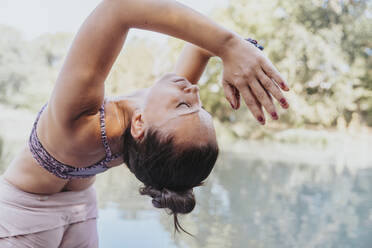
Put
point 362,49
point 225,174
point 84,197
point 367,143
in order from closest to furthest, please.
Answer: point 84,197 → point 225,174 → point 362,49 → point 367,143

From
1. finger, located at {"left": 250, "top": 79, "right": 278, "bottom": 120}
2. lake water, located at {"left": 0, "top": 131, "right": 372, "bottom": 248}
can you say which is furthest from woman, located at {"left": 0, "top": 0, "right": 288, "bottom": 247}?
lake water, located at {"left": 0, "top": 131, "right": 372, "bottom": 248}

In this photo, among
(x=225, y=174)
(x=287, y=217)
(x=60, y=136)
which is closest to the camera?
(x=60, y=136)

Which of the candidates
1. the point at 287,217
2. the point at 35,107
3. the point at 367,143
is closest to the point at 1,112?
the point at 35,107

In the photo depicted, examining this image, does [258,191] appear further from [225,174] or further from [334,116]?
[334,116]

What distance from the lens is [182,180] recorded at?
735 mm

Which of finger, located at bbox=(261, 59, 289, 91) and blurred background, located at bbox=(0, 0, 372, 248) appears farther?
blurred background, located at bbox=(0, 0, 372, 248)

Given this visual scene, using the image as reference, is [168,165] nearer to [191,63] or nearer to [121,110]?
[121,110]

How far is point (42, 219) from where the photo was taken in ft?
2.66

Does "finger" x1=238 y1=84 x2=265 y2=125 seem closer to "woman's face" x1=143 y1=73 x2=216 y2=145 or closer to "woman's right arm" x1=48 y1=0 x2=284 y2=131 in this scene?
"woman's right arm" x1=48 y1=0 x2=284 y2=131

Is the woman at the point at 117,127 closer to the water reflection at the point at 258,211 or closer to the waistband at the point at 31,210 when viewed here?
the waistband at the point at 31,210

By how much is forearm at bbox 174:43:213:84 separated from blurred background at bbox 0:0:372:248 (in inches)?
70.4

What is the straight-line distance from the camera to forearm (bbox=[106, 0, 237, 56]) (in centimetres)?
58

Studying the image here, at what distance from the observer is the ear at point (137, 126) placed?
2.34 ft

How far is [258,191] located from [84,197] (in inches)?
134
